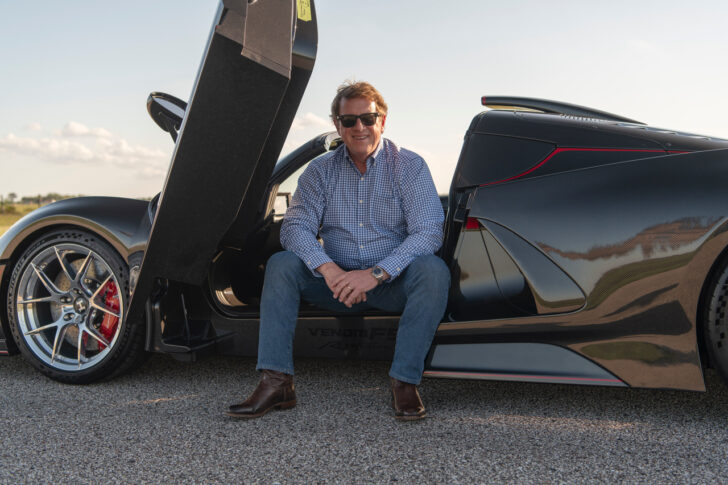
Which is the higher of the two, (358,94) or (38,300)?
(358,94)

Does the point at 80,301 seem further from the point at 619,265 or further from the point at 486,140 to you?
the point at 619,265

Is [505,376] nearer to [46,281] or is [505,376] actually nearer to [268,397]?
[268,397]

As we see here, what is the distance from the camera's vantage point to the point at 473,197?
245 cm

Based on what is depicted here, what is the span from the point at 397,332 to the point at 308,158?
3.62 ft

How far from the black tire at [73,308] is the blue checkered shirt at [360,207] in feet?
2.95

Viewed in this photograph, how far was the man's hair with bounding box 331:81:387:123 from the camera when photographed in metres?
2.77

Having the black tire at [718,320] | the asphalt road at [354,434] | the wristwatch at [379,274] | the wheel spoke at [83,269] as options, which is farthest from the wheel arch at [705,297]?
the wheel spoke at [83,269]

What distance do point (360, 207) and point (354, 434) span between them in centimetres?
103

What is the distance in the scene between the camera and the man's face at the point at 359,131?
2742 mm

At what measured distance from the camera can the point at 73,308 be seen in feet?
9.72

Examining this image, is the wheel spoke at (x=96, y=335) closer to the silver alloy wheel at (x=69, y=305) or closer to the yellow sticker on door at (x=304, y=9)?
the silver alloy wheel at (x=69, y=305)

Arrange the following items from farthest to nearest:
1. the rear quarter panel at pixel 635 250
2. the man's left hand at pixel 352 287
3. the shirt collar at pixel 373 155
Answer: the shirt collar at pixel 373 155, the man's left hand at pixel 352 287, the rear quarter panel at pixel 635 250

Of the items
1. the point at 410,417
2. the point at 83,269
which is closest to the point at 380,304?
the point at 410,417

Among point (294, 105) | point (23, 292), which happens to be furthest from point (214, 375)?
point (294, 105)
